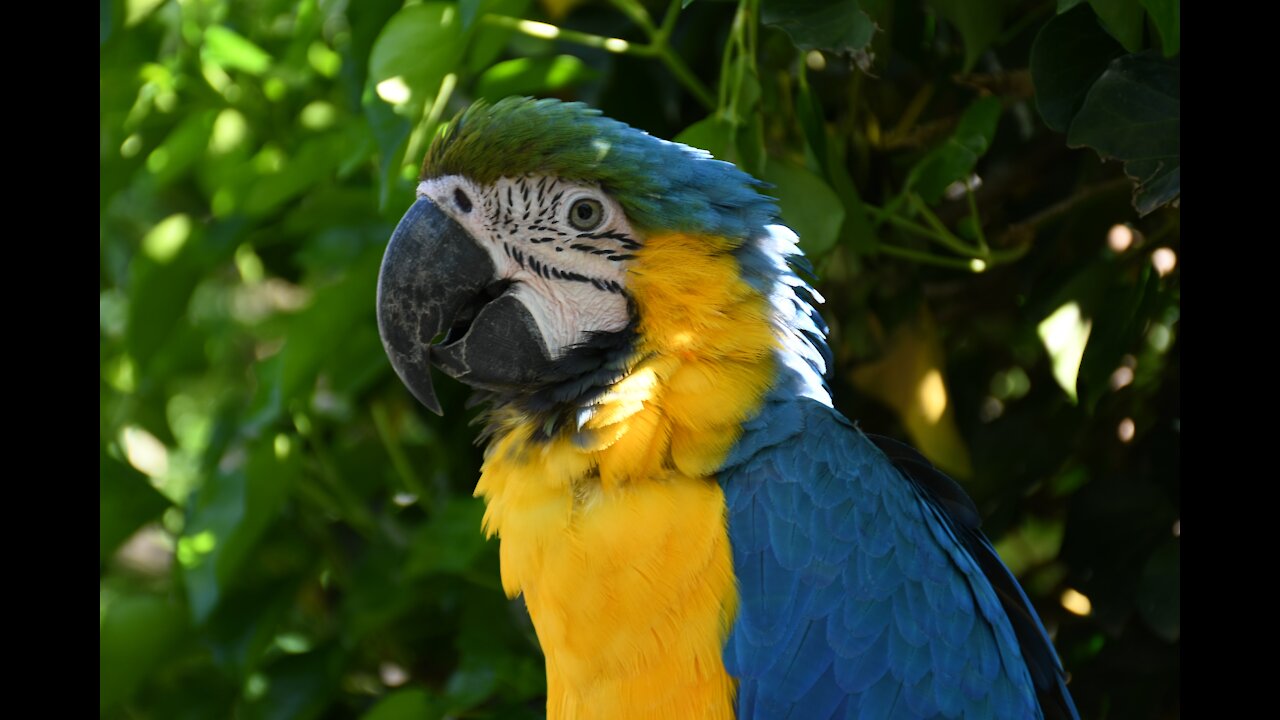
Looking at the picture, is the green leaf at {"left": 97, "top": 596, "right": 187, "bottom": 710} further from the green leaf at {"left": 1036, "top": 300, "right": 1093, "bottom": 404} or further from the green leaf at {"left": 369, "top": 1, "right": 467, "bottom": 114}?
the green leaf at {"left": 1036, "top": 300, "right": 1093, "bottom": 404}

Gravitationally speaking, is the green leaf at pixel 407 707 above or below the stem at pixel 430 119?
below

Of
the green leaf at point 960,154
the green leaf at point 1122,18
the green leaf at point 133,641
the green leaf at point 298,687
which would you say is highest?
the green leaf at point 1122,18

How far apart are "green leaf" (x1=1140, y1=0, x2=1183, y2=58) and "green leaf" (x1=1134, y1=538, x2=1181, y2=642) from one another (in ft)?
2.36

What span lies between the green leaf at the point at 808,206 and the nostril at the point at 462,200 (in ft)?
1.37

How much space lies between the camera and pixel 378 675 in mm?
2473

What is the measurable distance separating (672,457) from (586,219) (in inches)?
13.0

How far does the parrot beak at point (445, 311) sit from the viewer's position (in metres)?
1.52

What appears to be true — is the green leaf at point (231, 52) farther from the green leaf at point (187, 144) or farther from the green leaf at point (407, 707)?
the green leaf at point (407, 707)

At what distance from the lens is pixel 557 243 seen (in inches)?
60.4

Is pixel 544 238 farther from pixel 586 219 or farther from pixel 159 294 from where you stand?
pixel 159 294

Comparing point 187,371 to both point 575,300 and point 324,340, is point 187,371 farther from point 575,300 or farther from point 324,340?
point 575,300

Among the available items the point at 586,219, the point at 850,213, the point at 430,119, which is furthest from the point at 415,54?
the point at 850,213

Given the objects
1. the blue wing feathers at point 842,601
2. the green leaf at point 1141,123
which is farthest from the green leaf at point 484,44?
the green leaf at point 1141,123
